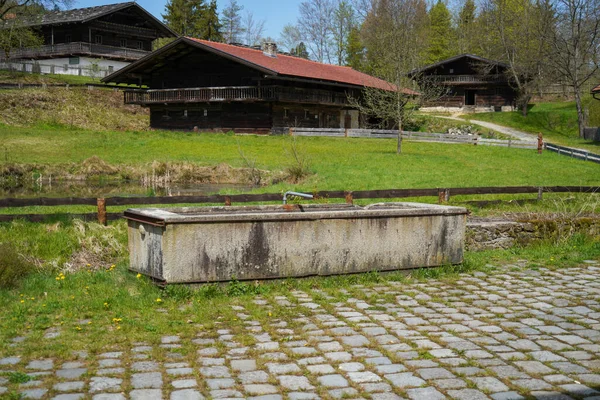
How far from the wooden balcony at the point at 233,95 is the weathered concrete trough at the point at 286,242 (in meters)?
28.0

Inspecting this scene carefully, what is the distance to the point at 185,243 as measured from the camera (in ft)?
26.2

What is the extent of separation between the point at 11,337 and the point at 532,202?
1299 centimetres

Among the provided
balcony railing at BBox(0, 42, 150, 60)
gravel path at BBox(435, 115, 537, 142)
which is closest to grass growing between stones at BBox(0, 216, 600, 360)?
gravel path at BBox(435, 115, 537, 142)

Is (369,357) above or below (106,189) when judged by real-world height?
below

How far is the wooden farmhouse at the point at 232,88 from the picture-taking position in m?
37.7

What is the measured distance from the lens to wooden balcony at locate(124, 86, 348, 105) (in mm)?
37406

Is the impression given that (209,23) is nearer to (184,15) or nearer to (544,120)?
(184,15)

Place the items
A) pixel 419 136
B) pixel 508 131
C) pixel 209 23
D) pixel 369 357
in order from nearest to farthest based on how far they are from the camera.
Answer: pixel 369 357 → pixel 419 136 → pixel 508 131 → pixel 209 23

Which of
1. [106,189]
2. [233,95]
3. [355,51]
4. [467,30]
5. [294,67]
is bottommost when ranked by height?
[106,189]

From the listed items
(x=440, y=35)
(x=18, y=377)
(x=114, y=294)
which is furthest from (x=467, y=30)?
(x=18, y=377)

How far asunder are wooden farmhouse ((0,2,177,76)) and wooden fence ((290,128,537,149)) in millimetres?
24562

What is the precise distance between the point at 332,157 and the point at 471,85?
32.6m

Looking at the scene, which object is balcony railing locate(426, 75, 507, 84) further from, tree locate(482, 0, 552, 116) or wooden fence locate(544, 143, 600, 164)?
wooden fence locate(544, 143, 600, 164)

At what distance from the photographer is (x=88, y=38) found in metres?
57.4
